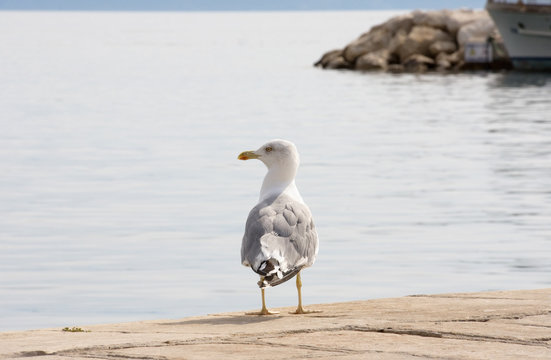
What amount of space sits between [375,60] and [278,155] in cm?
5753

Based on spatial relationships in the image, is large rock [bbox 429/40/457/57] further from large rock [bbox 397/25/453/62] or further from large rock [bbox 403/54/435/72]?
large rock [bbox 403/54/435/72]

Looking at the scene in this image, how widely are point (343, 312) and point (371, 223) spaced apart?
9.22 meters

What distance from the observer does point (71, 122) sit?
3384cm

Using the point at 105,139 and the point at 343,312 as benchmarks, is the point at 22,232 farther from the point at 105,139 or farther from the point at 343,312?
the point at 105,139

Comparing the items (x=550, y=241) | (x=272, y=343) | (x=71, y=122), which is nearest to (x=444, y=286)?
(x=550, y=241)

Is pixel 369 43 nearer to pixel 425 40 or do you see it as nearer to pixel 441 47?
pixel 425 40

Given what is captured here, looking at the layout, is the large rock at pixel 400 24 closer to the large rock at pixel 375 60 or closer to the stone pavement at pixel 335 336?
the large rock at pixel 375 60

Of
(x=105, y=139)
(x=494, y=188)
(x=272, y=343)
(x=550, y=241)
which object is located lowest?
(x=272, y=343)

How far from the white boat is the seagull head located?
2093 inches

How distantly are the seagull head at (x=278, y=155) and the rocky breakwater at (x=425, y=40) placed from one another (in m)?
55.0

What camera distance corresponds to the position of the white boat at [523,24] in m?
58.7

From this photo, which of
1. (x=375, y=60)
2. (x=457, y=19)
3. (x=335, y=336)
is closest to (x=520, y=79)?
(x=457, y=19)

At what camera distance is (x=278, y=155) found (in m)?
7.20

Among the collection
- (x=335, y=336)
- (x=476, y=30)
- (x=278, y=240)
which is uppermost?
(x=476, y=30)
